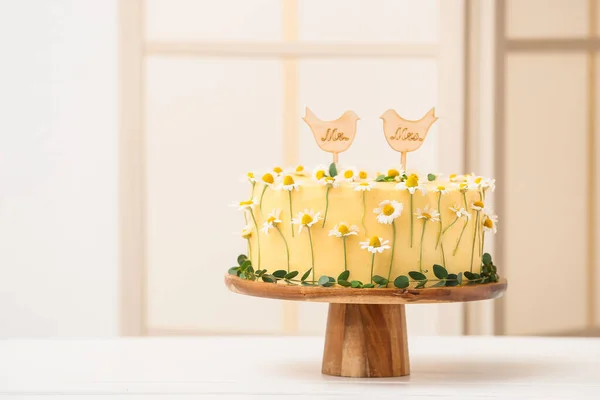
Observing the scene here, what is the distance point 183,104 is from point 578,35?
1337 mm

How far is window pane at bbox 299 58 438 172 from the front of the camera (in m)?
3.08

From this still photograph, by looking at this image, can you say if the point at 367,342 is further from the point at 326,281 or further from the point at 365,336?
the point at 326,281

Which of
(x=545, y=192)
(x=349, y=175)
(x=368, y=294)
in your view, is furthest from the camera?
(x=545, y=192)

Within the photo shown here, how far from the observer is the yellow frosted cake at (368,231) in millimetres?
1357

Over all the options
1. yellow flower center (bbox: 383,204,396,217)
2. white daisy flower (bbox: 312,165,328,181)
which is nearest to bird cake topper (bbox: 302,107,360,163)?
white daisy flower (bbox: 312,165,328,181)

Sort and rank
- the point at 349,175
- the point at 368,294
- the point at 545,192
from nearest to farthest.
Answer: the point at 368,294
the point at 349,175
the point at 545,192

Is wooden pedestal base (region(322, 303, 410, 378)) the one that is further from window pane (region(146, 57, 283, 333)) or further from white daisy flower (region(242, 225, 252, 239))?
window pane (region(146, 57, 283, 333))

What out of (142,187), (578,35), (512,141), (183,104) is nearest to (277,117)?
(183,104)

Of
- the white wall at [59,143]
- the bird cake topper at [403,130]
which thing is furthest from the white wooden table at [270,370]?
the white wall at [59,143]

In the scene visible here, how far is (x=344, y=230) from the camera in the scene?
1354 millimetres

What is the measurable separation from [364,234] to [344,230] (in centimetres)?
3

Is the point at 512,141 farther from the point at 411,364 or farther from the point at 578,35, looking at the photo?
the point at 411,364

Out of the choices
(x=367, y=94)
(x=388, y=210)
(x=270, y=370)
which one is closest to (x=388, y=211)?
(x=388, y=210)

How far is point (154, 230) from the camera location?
308 cm
